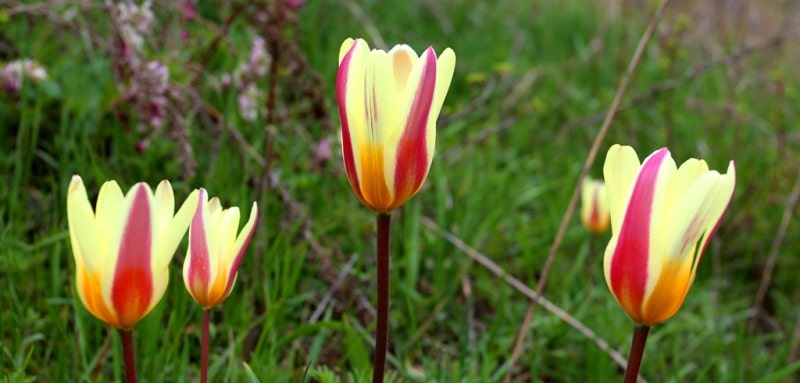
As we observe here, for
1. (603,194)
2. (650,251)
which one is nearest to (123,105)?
(603,194)

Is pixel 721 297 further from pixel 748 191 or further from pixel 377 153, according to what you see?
pixel 377 153

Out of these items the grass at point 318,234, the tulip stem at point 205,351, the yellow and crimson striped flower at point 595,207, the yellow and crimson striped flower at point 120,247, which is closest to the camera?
the yellow and crimson striped flower at point 120,247

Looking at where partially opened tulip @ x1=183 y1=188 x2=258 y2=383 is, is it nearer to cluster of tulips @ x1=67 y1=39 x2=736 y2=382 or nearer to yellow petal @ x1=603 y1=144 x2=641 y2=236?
cluster of tulips @ x1=67 y1=39 x2=736 y2=382

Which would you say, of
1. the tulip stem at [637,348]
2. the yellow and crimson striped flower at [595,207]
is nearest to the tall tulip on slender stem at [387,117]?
the tulip stem at [637,348]

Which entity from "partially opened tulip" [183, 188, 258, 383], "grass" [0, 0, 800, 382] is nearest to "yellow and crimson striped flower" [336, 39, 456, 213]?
"partially opened tulip" [183, 188, 258, 383]

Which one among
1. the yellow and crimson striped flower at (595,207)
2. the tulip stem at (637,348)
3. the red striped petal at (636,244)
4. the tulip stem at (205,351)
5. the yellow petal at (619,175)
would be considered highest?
the yellow and crimson striped flower at (595,207)

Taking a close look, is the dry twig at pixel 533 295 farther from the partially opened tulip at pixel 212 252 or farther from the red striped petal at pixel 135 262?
the red striped petal at pixel 135 262
